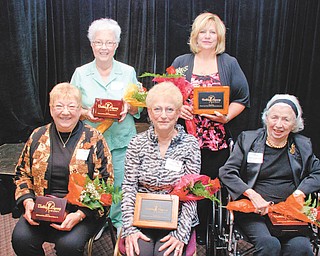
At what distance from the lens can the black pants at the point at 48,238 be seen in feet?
7.36

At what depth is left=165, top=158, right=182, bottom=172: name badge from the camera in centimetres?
229

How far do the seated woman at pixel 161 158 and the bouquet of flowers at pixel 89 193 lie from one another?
9 centimetres

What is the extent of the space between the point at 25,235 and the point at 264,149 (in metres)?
1.56

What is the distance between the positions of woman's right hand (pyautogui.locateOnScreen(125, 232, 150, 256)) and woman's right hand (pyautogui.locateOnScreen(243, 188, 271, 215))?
A: 2.24 ft

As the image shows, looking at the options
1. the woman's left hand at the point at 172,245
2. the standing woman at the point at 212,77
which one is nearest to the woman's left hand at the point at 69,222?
the woman's left hand at the point at 172,245

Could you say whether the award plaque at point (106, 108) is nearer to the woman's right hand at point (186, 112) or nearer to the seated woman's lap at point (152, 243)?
the woman's right hand at point (186, 112)

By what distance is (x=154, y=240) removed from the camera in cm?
216

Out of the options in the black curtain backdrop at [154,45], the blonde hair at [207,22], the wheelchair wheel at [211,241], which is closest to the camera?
the wheelchair wheel at [211,241]

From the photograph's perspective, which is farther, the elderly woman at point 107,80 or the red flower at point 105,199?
the elderly woman at point 107,80

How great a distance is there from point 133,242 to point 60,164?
0.68 m

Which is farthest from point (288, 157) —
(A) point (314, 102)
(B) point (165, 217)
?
(A) point (314, 102)

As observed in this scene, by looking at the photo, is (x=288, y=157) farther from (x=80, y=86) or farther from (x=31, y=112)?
(x=31, y=112)

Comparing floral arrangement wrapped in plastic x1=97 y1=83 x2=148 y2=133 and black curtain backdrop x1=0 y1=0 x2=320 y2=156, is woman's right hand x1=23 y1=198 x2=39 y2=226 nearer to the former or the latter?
floral arrangement wrapped in plastic x1=97 y1=83 x2=148 y2=133

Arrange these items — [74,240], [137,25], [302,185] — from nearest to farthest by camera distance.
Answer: [74,240] → [302,185] → [137,25]
